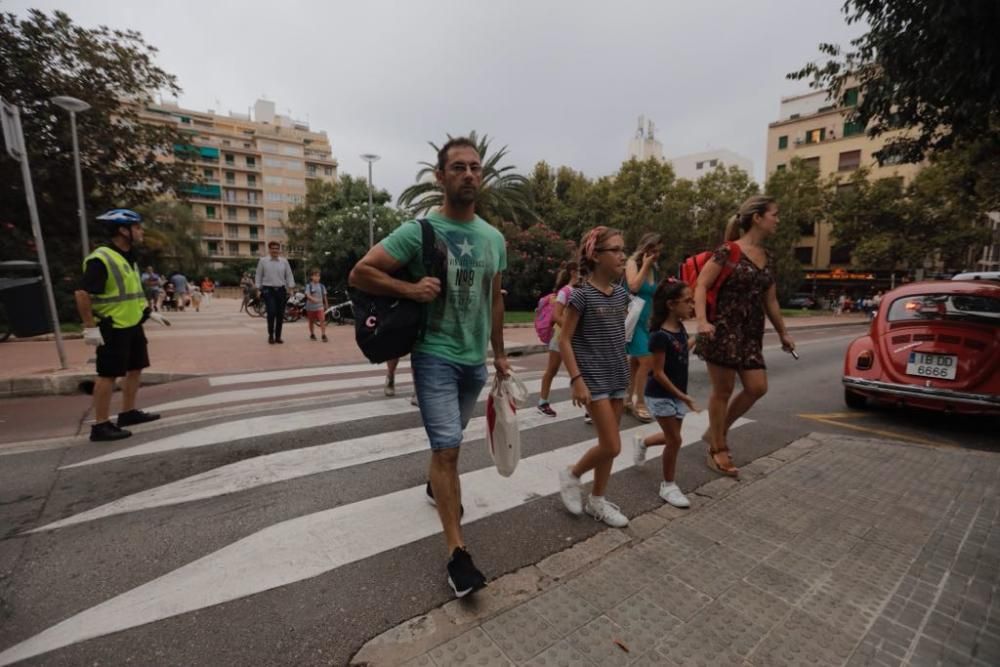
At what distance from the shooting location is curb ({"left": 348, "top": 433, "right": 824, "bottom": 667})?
193 centimetres

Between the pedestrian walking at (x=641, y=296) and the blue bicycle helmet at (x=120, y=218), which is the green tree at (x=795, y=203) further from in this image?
the blue bicycle helmet at (x=120, y=218)

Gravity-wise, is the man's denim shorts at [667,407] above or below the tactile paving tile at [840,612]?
above

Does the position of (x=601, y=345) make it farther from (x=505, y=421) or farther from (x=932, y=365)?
(x=932, y=365)

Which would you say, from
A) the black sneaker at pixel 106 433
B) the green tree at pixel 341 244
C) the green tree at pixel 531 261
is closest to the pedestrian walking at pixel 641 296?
the black sneaker at pixel 106 433

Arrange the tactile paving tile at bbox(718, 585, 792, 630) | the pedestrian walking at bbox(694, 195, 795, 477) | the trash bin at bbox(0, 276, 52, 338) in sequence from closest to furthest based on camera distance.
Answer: the tactile paving tile at bbox(718, 585, 792, 630) → the pedestrian walking at bbox(694, 195, 795, 477) → the trash bin at bbox(0, 276, 52, 338)

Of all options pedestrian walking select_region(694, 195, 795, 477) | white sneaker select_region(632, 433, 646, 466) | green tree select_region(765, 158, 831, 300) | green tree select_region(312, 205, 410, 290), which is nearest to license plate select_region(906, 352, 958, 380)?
pedestrian walking select_region(694, 195, 795, 477)

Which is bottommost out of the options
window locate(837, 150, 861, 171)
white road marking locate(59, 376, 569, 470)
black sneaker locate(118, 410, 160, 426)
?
white road marking locate(59, 376, 569, 470)

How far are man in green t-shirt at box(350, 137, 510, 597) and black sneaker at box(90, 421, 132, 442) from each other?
3593mm

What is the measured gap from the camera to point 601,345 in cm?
293

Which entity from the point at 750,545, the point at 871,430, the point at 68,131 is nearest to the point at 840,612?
the point at 750,545

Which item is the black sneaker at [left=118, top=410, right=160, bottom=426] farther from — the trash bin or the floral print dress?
the floral print dress

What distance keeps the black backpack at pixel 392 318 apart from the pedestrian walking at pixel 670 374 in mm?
1789

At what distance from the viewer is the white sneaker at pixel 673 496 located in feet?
10.6

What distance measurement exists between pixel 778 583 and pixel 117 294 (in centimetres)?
554
